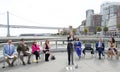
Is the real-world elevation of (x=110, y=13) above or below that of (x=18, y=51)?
above

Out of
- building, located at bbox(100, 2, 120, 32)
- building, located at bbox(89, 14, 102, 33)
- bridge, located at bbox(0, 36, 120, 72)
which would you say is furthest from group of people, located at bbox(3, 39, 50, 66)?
building, located at bbox(89, 14, 102, 33)

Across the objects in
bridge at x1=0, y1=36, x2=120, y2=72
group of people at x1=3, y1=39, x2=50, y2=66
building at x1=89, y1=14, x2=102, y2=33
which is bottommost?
bridge at x1=0, y1=36, x2=120, y2=72

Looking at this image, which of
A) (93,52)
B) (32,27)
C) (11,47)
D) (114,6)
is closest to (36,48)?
(11,47)

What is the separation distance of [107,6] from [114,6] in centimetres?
779

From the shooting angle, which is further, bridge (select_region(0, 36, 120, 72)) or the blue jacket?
the blue jacket

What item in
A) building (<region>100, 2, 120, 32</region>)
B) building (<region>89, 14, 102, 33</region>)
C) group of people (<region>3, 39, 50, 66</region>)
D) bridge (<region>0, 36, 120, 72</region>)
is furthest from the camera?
building (<region>89, 14, 102, 33</region>)

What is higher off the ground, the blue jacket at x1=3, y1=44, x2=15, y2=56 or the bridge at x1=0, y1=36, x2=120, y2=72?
the blue jacket at x1=3, y1=44, x2=15, y2=56

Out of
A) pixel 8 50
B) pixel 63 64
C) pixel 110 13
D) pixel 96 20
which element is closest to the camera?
pixel 8 50

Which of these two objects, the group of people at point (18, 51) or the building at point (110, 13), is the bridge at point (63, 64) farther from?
the building at point (110, 13)

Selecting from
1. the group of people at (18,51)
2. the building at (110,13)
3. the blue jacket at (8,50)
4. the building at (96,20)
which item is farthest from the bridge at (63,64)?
the building at (96,20)

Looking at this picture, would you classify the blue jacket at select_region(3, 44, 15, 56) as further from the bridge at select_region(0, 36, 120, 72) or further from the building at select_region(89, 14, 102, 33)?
the building at select_region(89, 14, 102, 33)

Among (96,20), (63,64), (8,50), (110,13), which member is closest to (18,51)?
(8,50)

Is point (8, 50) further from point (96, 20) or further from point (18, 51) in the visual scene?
point (96, 20)

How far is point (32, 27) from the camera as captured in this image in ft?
241
